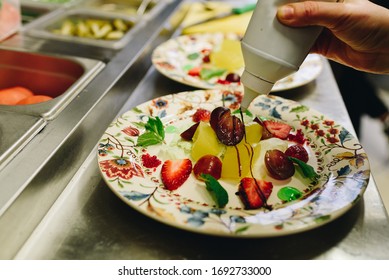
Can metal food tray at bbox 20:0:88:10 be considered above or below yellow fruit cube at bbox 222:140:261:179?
below

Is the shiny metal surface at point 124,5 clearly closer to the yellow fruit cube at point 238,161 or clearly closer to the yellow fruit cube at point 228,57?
the yellow fruit cube at point 228,57

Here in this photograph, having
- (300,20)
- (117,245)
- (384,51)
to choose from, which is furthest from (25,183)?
(384,51)

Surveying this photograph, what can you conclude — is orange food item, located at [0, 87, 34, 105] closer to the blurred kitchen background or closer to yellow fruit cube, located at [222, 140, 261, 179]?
yellow fruit cube, located at [222, 140, 261, 179]

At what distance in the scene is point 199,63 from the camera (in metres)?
1.75

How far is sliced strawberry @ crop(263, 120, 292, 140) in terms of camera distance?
1186 mm

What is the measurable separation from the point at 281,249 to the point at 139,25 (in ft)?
4.69

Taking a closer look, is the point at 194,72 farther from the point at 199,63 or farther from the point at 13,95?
the point at 13,95

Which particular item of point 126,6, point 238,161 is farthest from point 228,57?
point 126,6

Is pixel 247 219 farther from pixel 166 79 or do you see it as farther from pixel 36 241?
pixel 166 79

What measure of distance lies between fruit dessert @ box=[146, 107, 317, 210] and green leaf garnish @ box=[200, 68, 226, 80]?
19.5 inches

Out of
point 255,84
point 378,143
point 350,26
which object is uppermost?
point 350,26

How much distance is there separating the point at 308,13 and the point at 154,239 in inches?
23.6

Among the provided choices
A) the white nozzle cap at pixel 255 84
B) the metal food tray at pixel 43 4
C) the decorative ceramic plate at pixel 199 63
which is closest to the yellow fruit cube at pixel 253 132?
the white nozzle cap at pixel 255 84

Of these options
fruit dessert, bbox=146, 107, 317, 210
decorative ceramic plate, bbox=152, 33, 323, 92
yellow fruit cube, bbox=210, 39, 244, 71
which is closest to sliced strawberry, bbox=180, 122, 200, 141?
fruit dessert, bbox=146, 107, 317, 210
